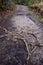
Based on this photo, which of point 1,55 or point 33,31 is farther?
point 33,31

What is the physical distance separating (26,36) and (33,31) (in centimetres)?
78

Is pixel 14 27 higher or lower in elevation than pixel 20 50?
lower

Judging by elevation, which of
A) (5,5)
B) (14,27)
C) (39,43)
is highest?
(39,43)

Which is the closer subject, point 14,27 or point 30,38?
point 30,38

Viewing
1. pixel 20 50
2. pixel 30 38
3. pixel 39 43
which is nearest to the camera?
pixel 20 50

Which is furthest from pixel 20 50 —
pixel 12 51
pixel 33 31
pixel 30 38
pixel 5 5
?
pixel 5 5

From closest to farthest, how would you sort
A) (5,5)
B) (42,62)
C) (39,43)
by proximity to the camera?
A: (42,62) < (39,43) < (5,5)

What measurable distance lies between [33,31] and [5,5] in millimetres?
6320

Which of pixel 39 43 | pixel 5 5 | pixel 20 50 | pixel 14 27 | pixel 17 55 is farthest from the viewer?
pixel 5 5

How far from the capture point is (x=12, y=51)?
577 centimetres

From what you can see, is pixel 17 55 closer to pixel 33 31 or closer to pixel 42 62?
pixel 42 62

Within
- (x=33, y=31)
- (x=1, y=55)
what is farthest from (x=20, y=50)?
(x=33, y=31)

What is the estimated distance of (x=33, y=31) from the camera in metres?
7.84

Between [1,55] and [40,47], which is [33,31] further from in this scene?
[1,55]
